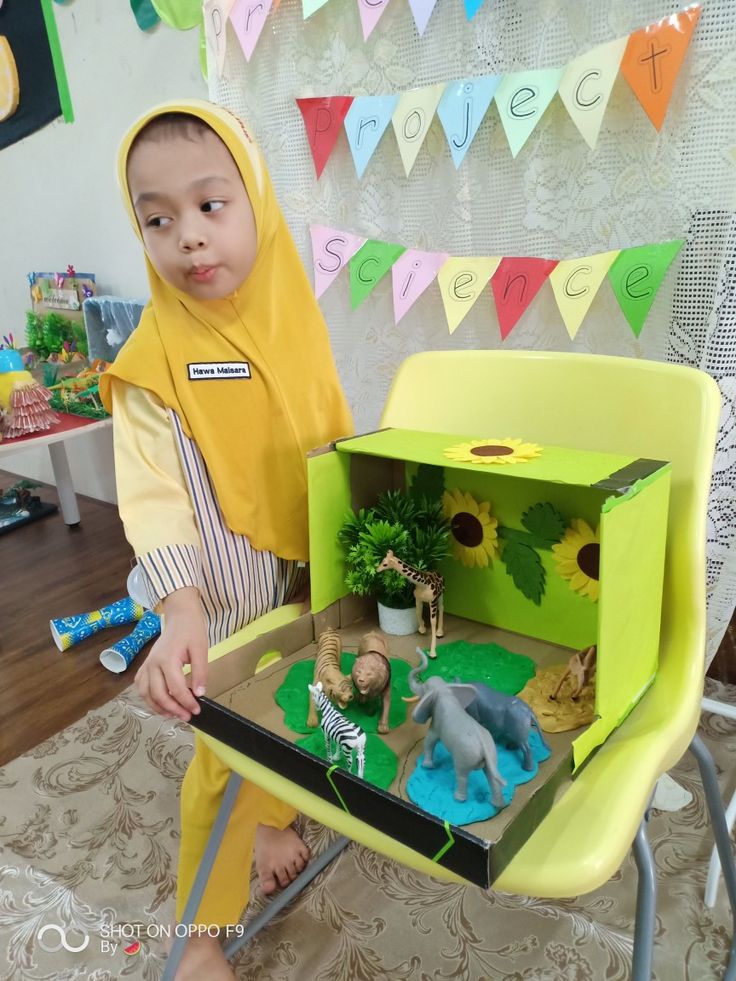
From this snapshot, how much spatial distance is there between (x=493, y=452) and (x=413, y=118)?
0.88 metres

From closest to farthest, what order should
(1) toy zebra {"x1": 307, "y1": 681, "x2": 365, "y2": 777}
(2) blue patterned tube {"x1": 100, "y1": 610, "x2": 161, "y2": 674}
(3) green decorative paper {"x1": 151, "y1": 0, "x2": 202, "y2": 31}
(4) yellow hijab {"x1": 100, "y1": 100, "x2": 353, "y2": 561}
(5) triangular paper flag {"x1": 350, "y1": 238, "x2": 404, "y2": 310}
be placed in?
(1) toy zebra {"x1": 307, "y1": 681, "x2": 365, "y2": 777}
(4) yellow hijab {"x1": 100, "y1": 100, "x2": 353, "y2": 561}
(5) triangular paper flag {"x1": 350, "y1": 238, "x2": 404, "y2": 310}
(3) green decorative paper {"x1": 151, "y1": 0, "x2": 202, "y2": 31}
(2) blue patterned tube {"x1": 100, "y1": 610, "x2": 161, "y2": 674}

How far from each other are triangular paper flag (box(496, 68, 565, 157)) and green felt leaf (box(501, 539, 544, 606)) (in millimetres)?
731

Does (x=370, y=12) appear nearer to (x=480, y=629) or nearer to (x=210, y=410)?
(x=210, y=410)

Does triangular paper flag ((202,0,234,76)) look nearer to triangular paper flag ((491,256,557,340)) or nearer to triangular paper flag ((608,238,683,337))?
triangular paper flag ((491,256,557,340))

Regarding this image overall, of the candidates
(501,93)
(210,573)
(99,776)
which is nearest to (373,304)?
(501,93)

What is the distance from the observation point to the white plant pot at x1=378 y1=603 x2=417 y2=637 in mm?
729

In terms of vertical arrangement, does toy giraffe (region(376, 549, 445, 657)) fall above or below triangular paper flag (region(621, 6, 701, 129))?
below

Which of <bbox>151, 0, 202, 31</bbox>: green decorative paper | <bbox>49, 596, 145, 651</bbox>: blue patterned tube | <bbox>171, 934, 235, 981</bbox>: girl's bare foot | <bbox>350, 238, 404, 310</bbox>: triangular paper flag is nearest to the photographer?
<bbox>171, 934, 235, 981</bbox>: girl's bare foot

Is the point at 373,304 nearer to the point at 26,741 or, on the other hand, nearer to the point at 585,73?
the point at 585,73

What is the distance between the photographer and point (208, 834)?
0.86 metres

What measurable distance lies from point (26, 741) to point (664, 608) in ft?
4.41

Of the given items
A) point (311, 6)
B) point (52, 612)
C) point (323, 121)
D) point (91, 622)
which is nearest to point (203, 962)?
point (91, 622)

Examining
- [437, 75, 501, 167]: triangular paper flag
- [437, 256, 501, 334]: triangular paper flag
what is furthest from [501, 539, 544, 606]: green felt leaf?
[437, 75, 501, 167]: triangular paper flag
